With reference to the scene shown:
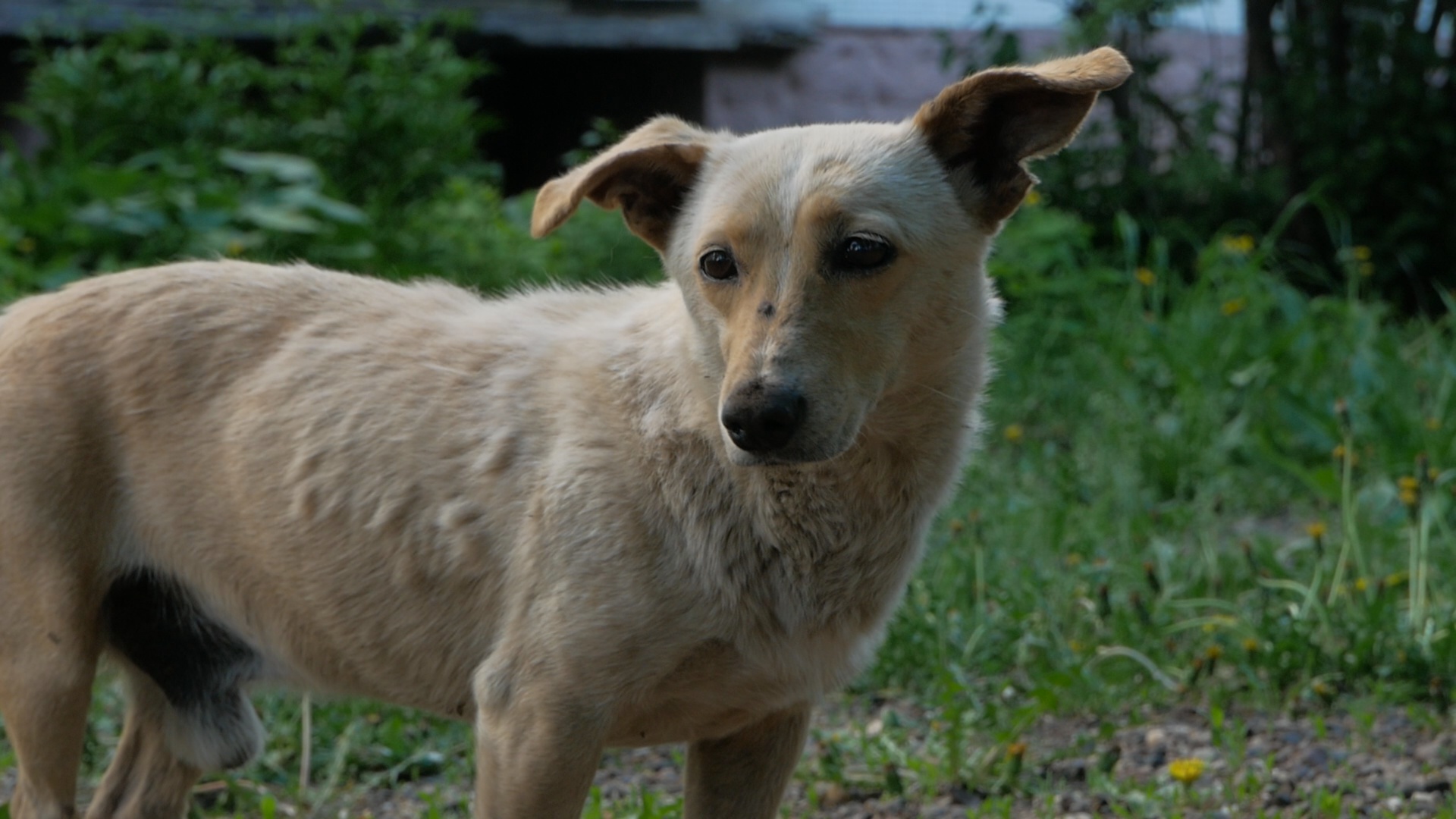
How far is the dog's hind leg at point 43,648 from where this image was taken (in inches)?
116

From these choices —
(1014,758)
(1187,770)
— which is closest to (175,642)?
(1014,758)

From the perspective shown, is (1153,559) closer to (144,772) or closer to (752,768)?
(752,768)

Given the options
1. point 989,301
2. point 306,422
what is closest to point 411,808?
point 306,422

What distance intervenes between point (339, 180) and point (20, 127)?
2105mm

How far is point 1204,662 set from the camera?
3879 mm

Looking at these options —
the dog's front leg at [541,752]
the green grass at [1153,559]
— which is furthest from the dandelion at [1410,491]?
the dog's front leg at [541,752]

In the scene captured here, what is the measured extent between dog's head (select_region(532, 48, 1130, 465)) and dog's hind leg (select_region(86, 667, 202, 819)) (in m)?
1.37

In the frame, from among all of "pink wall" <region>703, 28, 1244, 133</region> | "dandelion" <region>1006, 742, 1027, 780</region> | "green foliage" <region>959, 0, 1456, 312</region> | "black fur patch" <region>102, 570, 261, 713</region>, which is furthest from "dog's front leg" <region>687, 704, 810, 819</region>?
"pink wall" <region>703, 28, 1244, 133</region>

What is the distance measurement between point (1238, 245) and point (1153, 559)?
9.48 feet

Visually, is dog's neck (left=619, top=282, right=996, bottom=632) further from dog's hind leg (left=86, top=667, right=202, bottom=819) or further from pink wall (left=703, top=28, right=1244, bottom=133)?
pink wall (left=703, top=28, right=1244, bottom=133)

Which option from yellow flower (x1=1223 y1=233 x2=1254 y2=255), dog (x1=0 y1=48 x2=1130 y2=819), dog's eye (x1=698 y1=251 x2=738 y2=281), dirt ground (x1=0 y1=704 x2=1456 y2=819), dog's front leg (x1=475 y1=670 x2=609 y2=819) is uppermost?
dog's eye (x1=698 y1=251 x2=738 y2=281)

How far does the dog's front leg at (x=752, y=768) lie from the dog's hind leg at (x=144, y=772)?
112cm

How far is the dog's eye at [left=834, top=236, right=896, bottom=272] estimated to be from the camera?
255 centimetres

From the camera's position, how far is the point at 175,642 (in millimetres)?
3129
